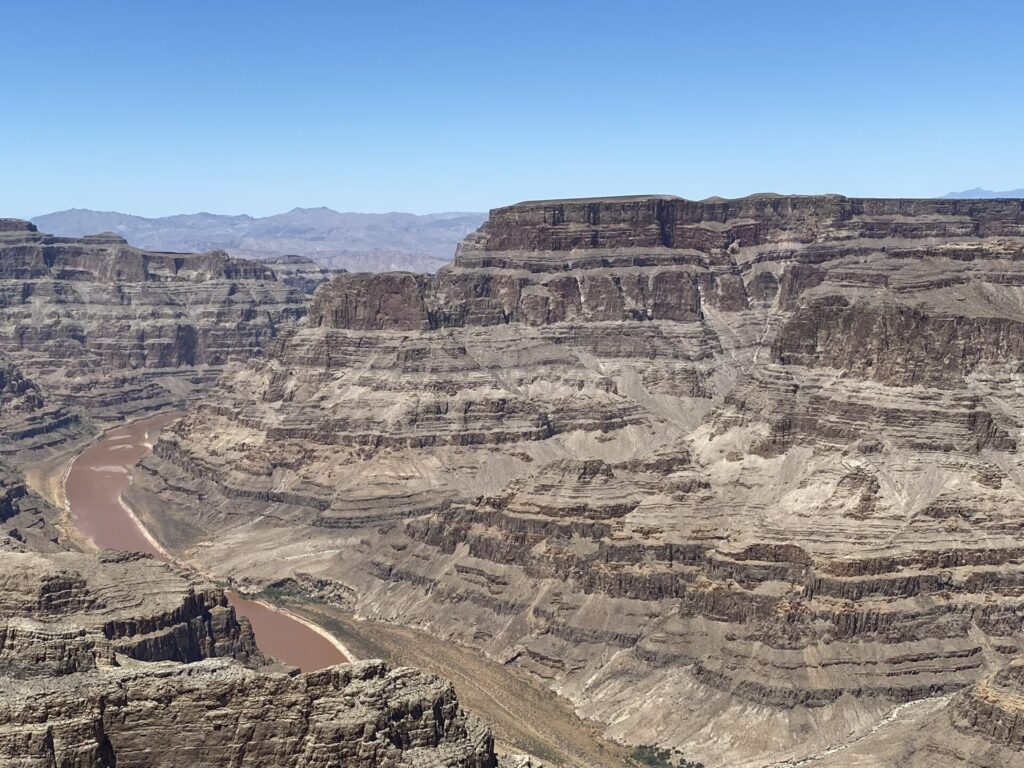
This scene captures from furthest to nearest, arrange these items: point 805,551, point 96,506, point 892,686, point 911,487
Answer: point 96,506
point 911,487
point 805,551
point 892,686

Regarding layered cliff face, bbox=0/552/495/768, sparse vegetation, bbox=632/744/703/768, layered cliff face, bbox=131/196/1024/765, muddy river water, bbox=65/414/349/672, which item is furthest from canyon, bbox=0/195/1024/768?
muddy river water, bbox=65/414/349/672

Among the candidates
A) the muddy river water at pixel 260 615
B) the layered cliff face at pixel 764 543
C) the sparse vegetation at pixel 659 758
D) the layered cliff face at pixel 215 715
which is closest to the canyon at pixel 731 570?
the layered cliff face at pixel 764 543

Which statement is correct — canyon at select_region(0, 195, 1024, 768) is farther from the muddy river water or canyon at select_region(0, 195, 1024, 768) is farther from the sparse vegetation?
the muddy river water

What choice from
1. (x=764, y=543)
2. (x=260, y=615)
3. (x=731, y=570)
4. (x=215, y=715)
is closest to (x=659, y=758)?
(x=731, y=570)

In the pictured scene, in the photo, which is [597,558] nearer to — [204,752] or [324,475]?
[324,475]

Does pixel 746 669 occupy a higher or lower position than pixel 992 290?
lower

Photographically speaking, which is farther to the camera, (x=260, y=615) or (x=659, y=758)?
(x=260, y=615)

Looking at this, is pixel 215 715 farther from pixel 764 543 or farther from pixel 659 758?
pixel 764 543

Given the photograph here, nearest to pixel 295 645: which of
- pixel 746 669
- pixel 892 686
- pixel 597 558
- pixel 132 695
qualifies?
pixel 597 558

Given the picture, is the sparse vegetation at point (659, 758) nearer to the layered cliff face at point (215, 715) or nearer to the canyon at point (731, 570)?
the canyon at point (731, 570)

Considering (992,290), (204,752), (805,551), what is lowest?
(805,551)
